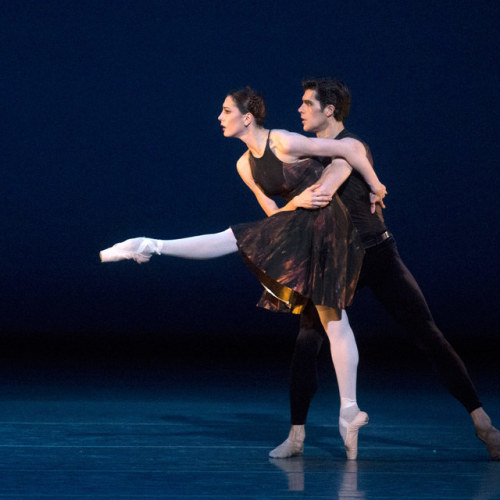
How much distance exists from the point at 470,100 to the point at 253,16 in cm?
155

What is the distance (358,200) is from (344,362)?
0.52 metres

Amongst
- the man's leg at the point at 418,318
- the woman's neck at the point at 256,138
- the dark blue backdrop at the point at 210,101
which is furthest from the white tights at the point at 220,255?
the dark blue backdrop at the point at 210,101

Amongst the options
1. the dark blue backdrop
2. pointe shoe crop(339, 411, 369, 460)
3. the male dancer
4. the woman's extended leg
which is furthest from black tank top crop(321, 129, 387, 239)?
the dark blue backdrop

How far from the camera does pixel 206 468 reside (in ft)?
8.55

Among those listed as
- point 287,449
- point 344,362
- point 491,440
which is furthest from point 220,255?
point 491,440

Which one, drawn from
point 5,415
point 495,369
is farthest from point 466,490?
point 495,369

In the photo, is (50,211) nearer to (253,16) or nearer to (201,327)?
(201,327)

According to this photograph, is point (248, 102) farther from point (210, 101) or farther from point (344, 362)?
point (210, 101)

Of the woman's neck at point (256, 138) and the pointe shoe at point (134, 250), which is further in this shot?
the woman's neck at point (256, 138)

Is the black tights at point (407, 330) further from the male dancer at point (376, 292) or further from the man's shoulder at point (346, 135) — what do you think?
the man's shoulder at point (346, 135)

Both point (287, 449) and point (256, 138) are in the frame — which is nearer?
point (287, 449)

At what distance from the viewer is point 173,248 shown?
9.27 ft

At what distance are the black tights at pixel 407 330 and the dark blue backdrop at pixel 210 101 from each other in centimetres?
336

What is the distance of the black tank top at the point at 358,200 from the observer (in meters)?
2.95
